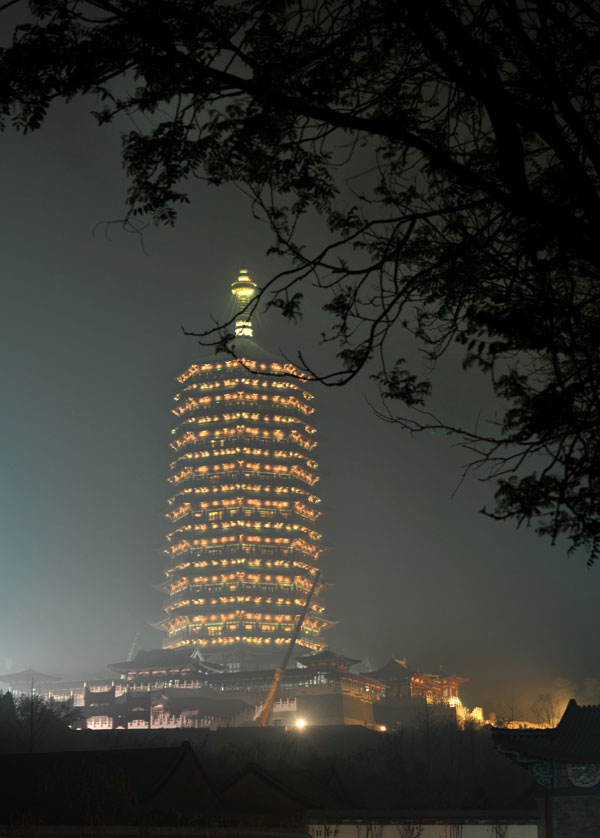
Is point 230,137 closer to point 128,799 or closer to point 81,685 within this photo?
point 128,799

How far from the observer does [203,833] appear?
23.8m

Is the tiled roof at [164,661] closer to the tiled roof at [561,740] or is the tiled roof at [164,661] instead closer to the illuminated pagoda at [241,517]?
the illuminated pagoda at [241,517]

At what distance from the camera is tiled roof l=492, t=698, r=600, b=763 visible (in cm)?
2511

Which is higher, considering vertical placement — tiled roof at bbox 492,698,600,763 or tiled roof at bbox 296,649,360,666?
tiled roof at bbox 296,649,360,666

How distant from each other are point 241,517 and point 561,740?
7979 centimetres

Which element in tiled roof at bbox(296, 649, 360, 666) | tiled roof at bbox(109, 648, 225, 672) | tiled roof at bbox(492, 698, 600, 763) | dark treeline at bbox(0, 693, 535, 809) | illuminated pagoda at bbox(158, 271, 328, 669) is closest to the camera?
tiled roof at bbox(492, 698, 600, 763)

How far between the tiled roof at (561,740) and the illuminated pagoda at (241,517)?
72672 mm

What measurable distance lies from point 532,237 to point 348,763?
46.7m

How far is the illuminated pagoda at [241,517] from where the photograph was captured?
10038cm

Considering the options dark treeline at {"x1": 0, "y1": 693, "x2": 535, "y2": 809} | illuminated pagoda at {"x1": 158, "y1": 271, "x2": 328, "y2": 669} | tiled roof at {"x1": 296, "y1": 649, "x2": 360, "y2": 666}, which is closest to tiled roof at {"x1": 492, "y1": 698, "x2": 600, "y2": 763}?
dark treeline at {"x1": 0, "y1": 693, "x2": 535, "y2": 809}

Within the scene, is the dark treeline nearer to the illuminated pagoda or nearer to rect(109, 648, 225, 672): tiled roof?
rect(109, 648, 225, 672): tiled roof

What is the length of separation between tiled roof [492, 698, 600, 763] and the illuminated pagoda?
238ft

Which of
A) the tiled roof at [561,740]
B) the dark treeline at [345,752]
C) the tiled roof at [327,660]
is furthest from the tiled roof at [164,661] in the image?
the tiled roof at [561,740]

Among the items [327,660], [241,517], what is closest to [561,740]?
[327,660]
